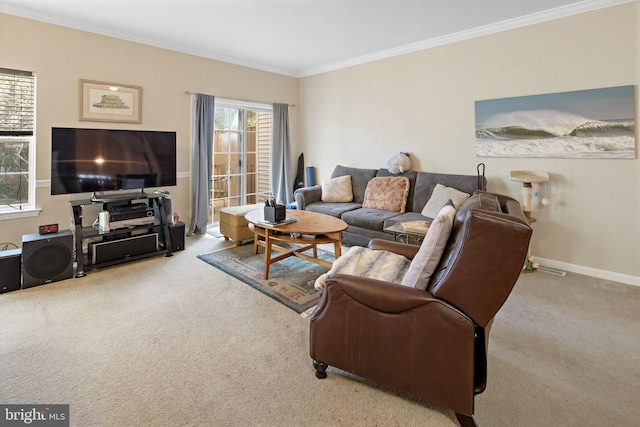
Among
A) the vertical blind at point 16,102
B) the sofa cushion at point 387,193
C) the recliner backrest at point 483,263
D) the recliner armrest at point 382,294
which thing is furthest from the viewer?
the sofa cushion at point 387,193

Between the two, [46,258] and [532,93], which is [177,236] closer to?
[46,258]

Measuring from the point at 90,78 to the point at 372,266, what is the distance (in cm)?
395

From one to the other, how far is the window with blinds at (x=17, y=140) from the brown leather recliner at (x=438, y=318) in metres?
3.73

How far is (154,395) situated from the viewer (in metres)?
1.76

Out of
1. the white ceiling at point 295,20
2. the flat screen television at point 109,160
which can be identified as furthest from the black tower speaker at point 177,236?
the white ceiling at point 295,20

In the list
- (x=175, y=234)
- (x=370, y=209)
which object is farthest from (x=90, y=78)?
(x=370, y=209)

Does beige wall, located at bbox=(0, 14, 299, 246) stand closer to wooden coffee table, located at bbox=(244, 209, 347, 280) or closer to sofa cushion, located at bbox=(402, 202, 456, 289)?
wooden coffee table, located at bbox=(244, 209, 347, 280)

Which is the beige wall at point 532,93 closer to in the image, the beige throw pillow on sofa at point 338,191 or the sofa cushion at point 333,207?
the beige throw pillow on sofa at point 338,191

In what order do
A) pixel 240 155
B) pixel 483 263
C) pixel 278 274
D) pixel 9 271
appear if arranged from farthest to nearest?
pixel 240 155
pixel 278 274
pixel 9 271
pixel 483 263

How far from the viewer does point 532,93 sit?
363 cm

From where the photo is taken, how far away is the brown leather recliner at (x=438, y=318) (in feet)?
4.45

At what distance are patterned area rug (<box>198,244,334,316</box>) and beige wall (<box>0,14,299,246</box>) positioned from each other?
138 centimetres

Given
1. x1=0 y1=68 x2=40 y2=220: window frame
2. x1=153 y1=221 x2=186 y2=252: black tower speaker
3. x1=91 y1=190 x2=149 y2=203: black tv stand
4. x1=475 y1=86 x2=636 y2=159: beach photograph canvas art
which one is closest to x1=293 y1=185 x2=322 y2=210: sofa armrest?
x1=153 y1=221 x2=186 y2=252: black tower speaker

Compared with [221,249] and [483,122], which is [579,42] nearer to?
[483,122]
